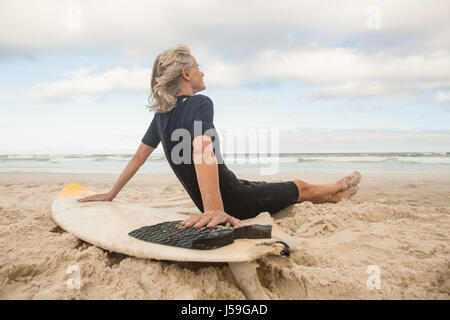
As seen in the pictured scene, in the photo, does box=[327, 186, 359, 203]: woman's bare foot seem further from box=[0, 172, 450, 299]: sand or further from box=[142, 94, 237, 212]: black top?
box=[142, 94, 237, 212]: black top

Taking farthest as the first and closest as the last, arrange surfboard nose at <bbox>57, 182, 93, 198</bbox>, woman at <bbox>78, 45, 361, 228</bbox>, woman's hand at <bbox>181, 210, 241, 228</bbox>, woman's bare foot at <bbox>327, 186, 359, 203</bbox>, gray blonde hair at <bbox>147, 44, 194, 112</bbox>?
woman's bare foot at <bbox>327, 186, 359, 203</bbox>
surfboard nose at <bbox>57, 182, 93, 198</bbox>
gray blonde hair at <bbox>147, 44, 194, 112</bbox>
woman at <bbox>78, 45, 361, 228</bbox>
woman's hand at <bbox>181, 210, 241, 228</bbox>

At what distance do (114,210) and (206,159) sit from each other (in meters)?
1.06

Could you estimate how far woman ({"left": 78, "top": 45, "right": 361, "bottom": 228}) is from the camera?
72.4 inches

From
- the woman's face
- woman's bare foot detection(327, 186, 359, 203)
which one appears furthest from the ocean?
the woman's face

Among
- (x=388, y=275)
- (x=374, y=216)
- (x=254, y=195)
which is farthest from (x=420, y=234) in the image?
(x=254, y=195)

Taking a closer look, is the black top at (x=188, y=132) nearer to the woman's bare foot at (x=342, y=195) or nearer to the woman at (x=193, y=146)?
the woman at (x=193, y=146)

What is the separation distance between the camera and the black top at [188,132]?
2072mm

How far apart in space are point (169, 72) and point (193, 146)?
2.04 ft

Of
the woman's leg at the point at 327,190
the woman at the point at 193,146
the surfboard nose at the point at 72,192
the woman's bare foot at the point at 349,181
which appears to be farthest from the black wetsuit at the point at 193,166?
the surfboard nose at the point at 72,192

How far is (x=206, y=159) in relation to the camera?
1864mm

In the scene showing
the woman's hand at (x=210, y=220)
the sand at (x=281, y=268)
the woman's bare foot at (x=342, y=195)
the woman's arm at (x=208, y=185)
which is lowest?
the sand at (x=281, y=268)

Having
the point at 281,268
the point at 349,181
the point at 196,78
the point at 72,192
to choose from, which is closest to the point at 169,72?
the point at 196,78

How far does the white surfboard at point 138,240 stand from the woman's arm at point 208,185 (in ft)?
0.72

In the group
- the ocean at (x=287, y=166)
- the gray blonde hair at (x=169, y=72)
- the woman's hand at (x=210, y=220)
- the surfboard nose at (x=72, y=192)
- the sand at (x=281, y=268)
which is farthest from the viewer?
the ocean at (x=287, y=166)
